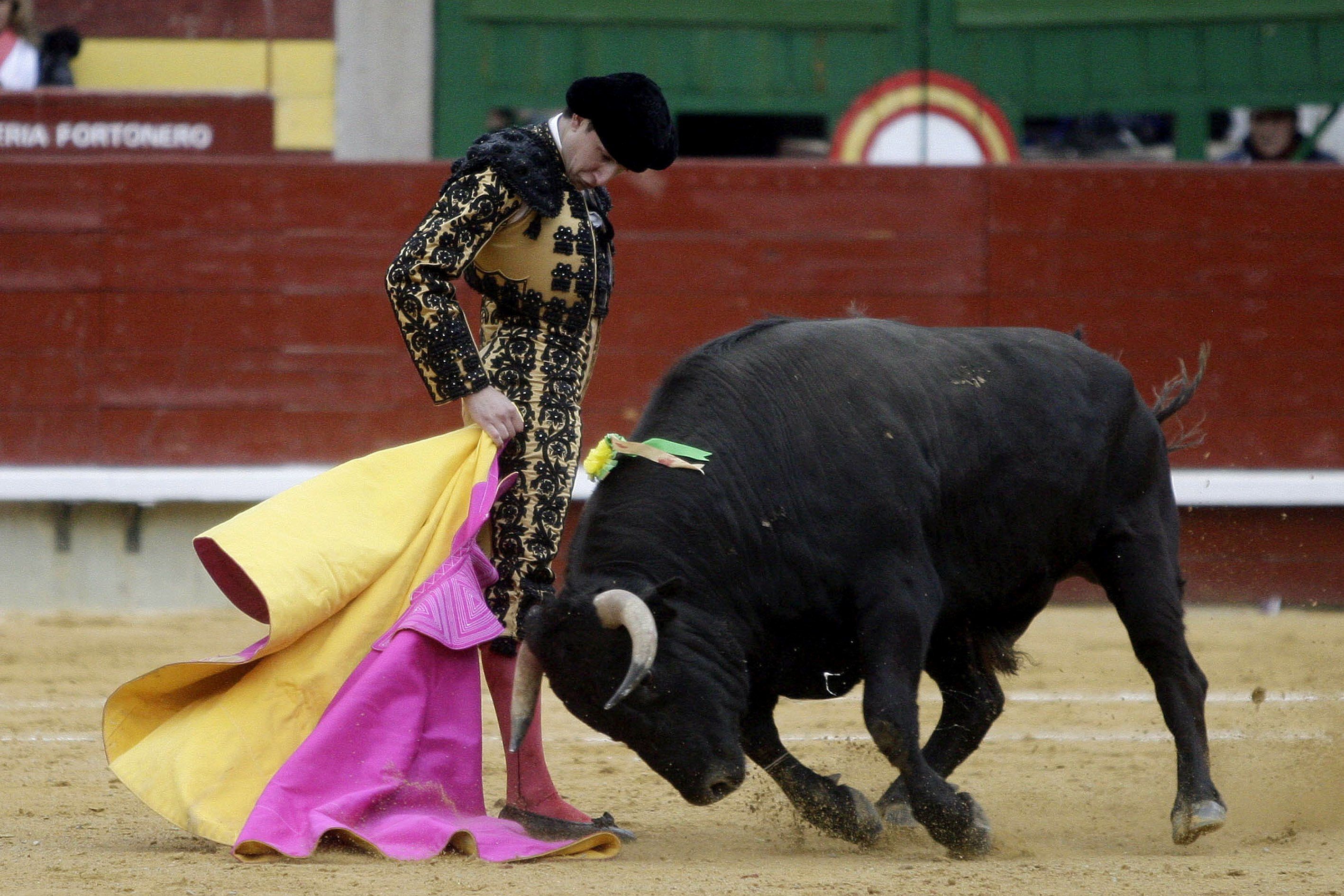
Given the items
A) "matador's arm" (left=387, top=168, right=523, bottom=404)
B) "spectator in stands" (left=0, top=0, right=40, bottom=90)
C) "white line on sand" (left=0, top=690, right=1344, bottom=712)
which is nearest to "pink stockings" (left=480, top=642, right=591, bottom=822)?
"matador's arm" (left=387, top=168, right=523, bottom=404)

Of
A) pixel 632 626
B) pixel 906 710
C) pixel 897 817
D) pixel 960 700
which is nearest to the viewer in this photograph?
pixel 632 626

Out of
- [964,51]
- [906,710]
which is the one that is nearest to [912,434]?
[906,710]

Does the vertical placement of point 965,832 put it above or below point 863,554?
below

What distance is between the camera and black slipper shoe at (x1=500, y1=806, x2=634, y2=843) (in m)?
3.00

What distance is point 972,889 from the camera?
2.61 meters

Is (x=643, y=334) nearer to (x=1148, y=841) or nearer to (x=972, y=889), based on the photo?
(x=1148, y=841)

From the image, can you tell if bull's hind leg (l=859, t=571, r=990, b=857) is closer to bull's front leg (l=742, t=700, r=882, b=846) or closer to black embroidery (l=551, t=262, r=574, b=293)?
bull's front leg (l=742, t=700, r=882, b=846)

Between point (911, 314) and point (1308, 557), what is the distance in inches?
68.1

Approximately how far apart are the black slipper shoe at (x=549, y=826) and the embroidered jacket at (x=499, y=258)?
0.76 meters

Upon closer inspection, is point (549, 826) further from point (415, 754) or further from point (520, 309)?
point (520, 309)

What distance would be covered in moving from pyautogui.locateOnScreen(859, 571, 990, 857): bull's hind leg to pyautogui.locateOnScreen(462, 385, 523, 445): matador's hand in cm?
69

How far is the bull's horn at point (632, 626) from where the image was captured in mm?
2627

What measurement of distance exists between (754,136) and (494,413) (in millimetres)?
5119

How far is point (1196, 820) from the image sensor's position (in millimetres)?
3082
